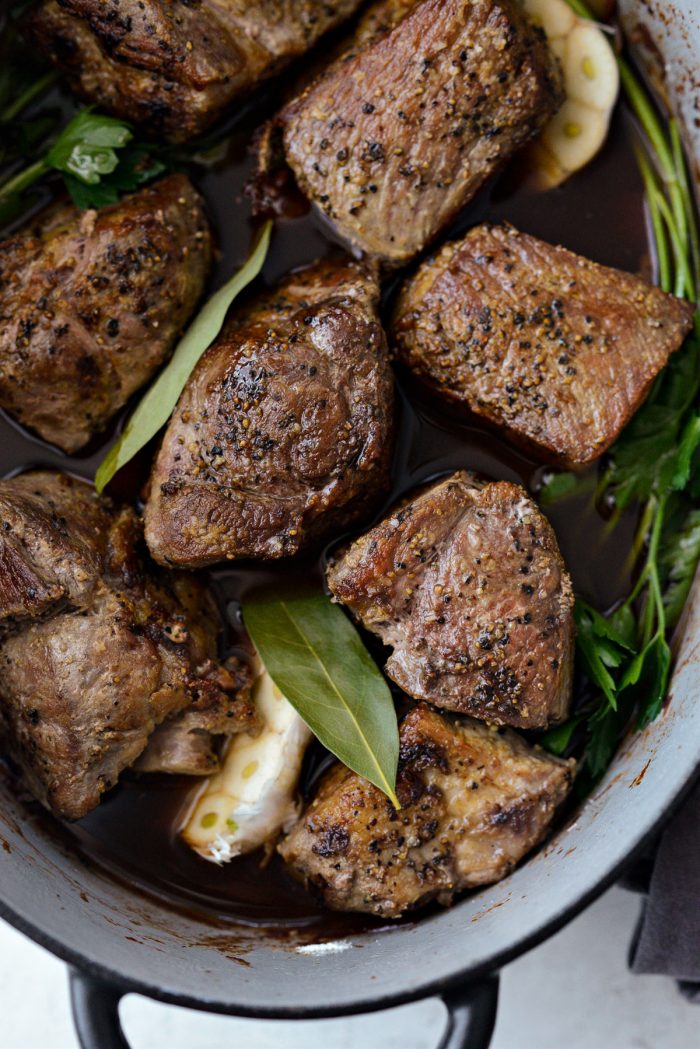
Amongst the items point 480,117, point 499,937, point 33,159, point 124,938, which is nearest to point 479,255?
point 480,117

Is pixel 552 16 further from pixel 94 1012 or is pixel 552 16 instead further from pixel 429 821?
pixel 94 1012

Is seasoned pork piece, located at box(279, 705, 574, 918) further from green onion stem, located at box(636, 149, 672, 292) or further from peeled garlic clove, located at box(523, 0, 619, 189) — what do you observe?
peeled garlic clove, located at box(523, 0, 619, 189)

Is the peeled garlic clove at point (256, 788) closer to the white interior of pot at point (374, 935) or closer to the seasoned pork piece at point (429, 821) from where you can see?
the seasoned pork piece at point (429, 821)

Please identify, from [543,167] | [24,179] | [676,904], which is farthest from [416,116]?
[676,904]

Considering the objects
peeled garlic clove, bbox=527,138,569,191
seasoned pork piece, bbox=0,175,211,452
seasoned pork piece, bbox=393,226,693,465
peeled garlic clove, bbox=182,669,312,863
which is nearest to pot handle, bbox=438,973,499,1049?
peeled garlic clove, bbox=182,669,312,863

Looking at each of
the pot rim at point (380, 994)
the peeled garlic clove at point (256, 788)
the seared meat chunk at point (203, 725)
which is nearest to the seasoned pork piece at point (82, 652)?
the seared meat chunk at point (203, 725)

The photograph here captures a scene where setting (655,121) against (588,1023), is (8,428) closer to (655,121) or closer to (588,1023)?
(655,121)
